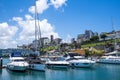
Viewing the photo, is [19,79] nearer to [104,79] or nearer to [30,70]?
[30,70]

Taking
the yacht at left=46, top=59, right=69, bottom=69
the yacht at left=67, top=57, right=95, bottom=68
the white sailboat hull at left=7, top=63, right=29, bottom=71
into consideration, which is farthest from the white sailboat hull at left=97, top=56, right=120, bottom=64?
the white sailboat hull at left=7, top=63, right=29, bottom=71

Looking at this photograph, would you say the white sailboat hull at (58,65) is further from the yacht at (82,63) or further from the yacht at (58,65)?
the yacht at (82,63)

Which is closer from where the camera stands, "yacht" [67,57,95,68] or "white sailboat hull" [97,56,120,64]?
"yacht" [67,57,95,68]

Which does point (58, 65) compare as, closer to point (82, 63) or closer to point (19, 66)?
point (82, 63)

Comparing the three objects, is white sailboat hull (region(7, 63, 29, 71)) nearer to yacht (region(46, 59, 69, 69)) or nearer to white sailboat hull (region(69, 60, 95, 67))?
yacht (region(46, 59, 69, 69))

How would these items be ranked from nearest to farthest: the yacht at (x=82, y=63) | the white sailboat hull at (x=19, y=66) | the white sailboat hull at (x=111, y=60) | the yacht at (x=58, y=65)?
the white sailboat hull at (x=19, y=66) → the yacht at (x=58, y=65) → the yacht at (x=82, y=63) → the white sailboat hull at (x=111, y=60)

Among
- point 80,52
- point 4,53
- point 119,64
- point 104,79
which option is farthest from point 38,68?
point 4,53

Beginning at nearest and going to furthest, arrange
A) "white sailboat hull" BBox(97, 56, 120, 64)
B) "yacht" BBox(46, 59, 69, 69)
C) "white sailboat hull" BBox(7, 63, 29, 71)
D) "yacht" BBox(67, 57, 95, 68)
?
"white sailboat hull" BBox(7, 63, 29, 71)
"yacht" BBox(46, 59, 69, 69)
"yacht" BBox(67, 57, 95, 68)
"white sailboat hull" BBox(97, 56, 120, 64)

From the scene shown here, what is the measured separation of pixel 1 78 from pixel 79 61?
33.1m

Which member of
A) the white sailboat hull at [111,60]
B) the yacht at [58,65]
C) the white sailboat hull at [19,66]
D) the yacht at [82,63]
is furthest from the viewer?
the white sailboat hull at [111,60]

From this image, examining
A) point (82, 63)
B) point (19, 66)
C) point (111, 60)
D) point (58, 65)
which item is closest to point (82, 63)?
point (82, 63)

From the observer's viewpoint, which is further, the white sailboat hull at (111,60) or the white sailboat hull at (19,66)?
the white sailboat hull at (111,60)

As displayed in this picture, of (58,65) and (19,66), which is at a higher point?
(19,66)

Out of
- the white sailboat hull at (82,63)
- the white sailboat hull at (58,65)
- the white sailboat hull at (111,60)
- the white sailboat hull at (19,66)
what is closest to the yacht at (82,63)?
the white sailboat hull at (82,63)
